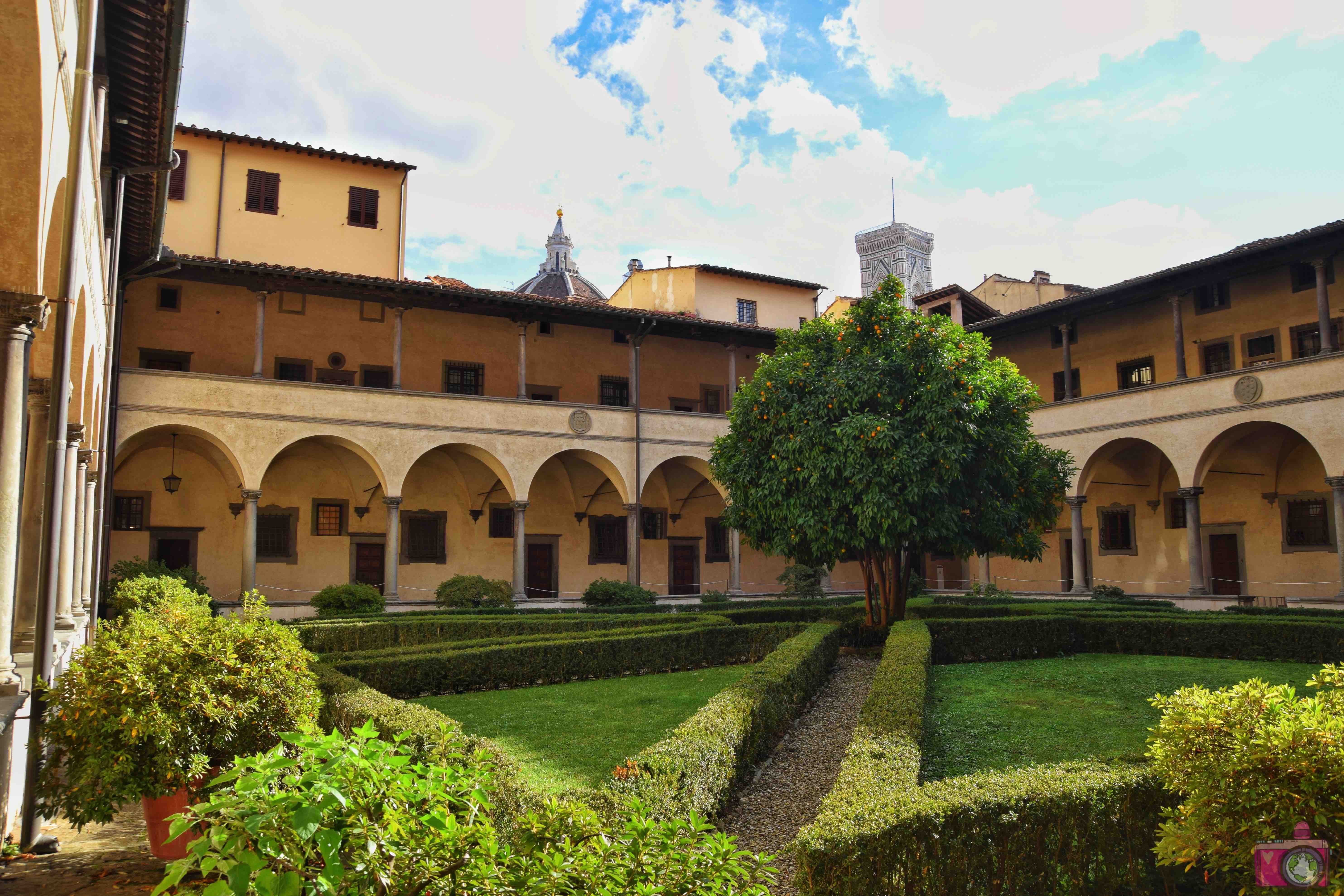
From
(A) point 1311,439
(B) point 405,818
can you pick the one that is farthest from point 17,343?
(A) point 1311,439

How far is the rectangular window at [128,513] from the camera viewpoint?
21.7 metres

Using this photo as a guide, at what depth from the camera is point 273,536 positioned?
76.2 ft

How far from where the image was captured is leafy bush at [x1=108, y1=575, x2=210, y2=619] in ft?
47.2

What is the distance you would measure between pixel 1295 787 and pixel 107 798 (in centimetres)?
587

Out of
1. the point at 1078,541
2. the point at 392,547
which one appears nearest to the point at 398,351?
the point at 392,547

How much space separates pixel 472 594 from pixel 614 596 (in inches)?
130

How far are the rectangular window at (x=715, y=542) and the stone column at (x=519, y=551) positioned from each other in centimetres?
785

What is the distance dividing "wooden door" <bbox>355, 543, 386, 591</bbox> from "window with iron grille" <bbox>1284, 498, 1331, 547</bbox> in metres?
22.9

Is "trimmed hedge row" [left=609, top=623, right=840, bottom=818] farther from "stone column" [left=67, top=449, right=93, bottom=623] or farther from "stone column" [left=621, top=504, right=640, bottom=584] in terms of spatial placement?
"stone column" [left=621, top=504, right=640, bottom=584]

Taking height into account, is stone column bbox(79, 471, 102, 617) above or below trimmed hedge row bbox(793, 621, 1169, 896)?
above

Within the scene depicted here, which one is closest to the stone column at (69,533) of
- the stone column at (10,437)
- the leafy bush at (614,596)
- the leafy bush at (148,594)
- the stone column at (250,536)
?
the leafy bush at (148,594)

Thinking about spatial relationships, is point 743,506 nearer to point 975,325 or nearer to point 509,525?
point 509,525

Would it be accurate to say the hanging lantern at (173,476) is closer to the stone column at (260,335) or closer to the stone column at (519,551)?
the stone column at (260,335)

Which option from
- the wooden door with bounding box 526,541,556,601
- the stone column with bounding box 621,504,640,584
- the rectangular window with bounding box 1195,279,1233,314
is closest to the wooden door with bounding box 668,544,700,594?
the wooden door with bounding box 526,541,556,601
